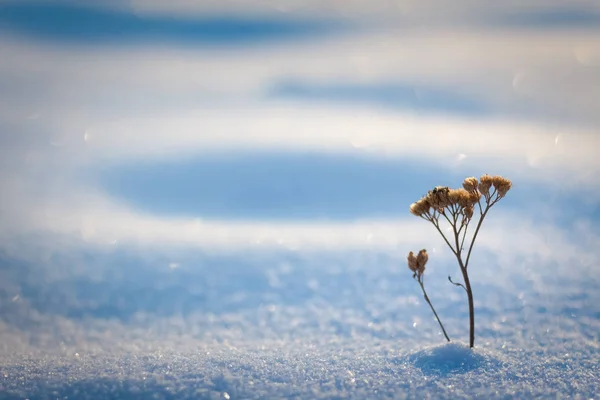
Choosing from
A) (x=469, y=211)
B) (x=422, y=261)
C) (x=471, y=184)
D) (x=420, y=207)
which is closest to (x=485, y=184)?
(x=471, y=184)

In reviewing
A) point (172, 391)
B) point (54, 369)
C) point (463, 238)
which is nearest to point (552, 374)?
point (463, 238)

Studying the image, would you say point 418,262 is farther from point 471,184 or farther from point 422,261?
point 471,184

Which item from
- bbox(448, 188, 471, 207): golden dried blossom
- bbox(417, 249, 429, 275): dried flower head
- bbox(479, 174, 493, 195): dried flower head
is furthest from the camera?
bbox(417, 249, 429, 275): dried flower head

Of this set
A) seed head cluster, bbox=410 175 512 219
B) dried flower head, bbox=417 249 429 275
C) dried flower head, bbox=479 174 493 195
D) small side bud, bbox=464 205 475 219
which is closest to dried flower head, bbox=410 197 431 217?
seed head cluster, bbox=410 175 512 219

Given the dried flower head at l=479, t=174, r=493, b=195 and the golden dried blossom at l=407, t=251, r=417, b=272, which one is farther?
the golden dried blossom at l=407, t=251, r=417, b=272

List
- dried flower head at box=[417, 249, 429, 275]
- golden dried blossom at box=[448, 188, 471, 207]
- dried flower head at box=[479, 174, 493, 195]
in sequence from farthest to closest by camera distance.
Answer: dried flower head at box=[417, 249, 429, 275]
dried flower head at box=[479, 174, 493, 195]
golden dried blossom at box=[448, 188, 471, 207]

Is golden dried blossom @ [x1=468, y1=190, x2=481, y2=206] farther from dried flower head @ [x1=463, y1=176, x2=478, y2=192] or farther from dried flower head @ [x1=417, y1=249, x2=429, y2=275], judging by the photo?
dried flower head @ [x1=417, y1=249, x2=429, y2=275]

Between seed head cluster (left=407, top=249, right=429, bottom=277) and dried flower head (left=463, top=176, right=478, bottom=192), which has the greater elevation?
dried flower head (left=463, top=176, right=478, bottom=192)
